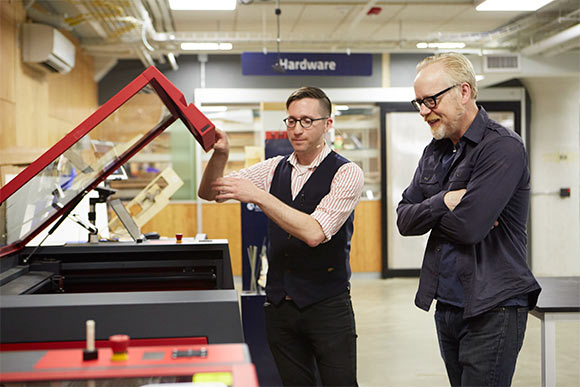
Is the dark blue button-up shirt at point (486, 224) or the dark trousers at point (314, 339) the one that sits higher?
the dark blue button-up shirt at point (486, 224)

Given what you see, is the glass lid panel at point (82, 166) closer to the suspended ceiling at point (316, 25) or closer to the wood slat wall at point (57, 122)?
the wood slat wall at point (57, 122)

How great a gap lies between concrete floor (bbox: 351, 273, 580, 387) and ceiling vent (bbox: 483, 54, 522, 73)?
305cm

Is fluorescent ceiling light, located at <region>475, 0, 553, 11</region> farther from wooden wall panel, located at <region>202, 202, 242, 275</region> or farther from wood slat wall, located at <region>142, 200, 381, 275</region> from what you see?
wooden wall panel, located at <region>202, 202, 242, 275</region>

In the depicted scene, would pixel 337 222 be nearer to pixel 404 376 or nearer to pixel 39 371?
pixel 39 371

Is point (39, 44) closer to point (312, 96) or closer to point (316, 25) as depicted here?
point (316, 25)

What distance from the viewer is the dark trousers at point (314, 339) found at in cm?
203

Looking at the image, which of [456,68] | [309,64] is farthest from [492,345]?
[309,64]

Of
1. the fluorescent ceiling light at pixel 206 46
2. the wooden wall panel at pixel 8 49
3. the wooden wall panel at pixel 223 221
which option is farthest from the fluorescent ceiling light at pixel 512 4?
the wooden wall panel at pixel 8 49

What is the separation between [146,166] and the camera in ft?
26.6

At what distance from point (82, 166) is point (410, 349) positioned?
12.2 ft

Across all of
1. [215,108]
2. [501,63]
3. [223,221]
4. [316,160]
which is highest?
[501,63]

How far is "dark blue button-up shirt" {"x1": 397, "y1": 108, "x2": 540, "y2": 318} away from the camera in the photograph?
1709 millimetres

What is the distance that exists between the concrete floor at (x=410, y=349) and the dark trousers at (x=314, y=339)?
2.08 meters

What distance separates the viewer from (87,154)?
175 centimetres
